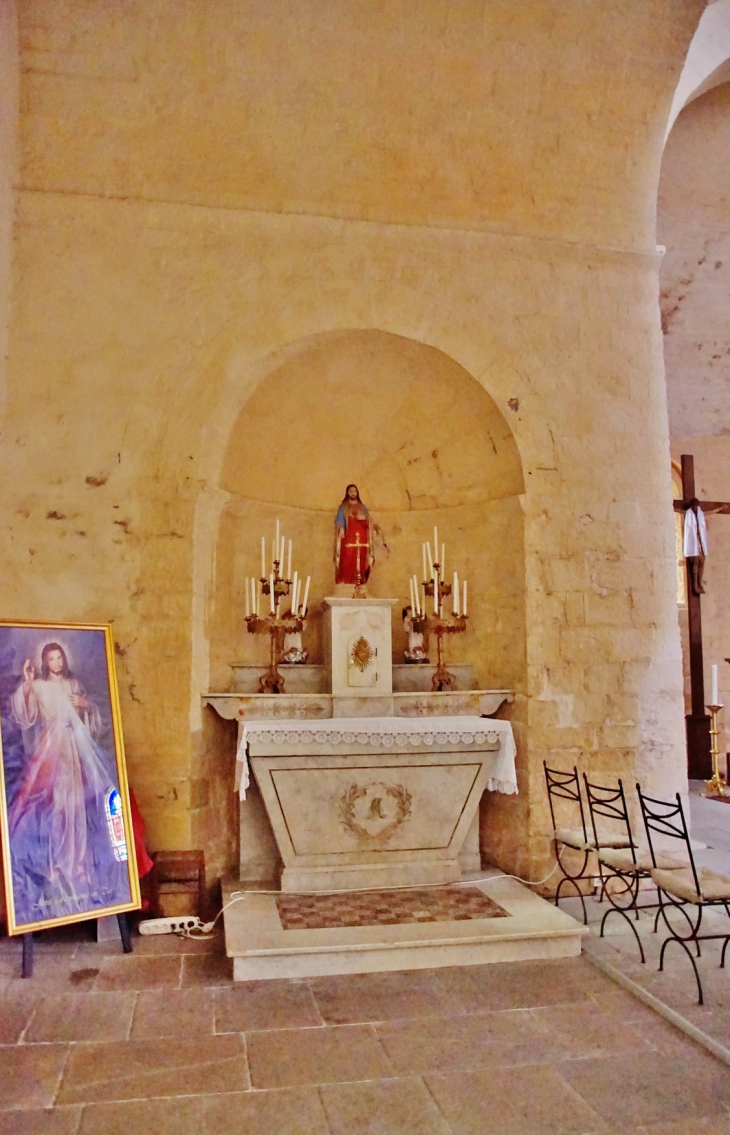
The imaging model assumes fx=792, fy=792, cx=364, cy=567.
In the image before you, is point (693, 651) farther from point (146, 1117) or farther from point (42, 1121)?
point (42, 1121)

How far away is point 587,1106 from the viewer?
105 inches

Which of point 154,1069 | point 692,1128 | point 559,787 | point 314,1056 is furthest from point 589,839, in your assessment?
point 154,1069

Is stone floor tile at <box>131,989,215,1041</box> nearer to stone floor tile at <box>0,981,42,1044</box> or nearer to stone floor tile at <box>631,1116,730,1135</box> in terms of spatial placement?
stone floor tile at <box>0,981,42,1044</box>

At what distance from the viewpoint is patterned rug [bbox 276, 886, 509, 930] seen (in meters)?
4.20

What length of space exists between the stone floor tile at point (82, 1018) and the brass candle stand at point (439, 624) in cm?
277

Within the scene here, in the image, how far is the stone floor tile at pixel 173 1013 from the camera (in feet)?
10.4

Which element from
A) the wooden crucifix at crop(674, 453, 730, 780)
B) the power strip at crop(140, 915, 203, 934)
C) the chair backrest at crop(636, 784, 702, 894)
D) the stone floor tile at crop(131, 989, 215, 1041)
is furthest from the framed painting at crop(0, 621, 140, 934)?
the wooden crucifix at crop(674, 453, 730, 780)

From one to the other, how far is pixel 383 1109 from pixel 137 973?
162 cm

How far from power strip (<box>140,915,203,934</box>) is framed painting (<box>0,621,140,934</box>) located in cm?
34

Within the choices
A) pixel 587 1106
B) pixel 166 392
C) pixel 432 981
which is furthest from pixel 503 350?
pixel 587 1106

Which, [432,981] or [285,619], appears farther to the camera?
[285,619]

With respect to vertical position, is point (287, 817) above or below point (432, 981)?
above

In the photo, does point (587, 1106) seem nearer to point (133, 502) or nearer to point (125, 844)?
point (125, 844)

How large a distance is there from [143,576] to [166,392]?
3.87ft
